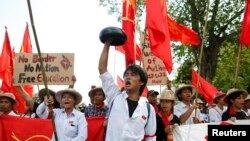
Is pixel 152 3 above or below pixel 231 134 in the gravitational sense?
above

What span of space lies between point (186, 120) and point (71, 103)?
6.60ft

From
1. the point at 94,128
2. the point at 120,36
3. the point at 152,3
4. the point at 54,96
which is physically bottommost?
the point at 94,128

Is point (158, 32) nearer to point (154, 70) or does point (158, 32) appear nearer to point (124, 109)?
point (154, 70)

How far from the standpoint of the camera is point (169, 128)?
20.6ft

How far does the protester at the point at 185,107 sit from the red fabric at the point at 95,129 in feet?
3.68

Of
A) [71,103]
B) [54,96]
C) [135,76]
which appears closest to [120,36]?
[135,76]

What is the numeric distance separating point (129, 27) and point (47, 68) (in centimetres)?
184

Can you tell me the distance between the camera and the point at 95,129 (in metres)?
7.06

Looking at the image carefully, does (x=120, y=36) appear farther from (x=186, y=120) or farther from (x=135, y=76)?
(x=186, y=120)

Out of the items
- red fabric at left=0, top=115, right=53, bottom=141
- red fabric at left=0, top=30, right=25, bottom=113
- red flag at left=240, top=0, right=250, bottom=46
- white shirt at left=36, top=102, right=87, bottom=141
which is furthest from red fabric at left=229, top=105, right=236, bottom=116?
red fabric at left=0, top=30, right=25, bottom=113

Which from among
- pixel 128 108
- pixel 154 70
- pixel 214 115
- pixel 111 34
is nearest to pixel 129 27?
pixel 154 70

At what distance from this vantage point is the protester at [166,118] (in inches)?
246

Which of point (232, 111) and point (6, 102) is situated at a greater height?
point (6, 102)

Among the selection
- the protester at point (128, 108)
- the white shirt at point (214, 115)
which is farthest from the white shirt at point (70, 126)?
the white shirt at point (214, 115)
